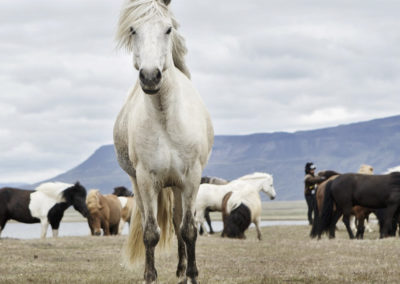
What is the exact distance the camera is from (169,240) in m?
7.47

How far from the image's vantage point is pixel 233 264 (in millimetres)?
9008

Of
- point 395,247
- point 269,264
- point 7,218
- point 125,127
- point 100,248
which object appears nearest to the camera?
point 125,127

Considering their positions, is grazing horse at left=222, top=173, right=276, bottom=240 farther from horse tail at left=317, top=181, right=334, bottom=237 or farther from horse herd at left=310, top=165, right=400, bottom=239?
horse tail at left=317, top=181, right=334, bottom=237

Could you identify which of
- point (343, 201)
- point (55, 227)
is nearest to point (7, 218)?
point (55, 227)

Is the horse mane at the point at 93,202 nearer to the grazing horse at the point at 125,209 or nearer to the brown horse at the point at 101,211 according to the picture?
the brown horse at the point at 101,211

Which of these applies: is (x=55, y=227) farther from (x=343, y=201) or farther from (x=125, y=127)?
(x=125, y=127)

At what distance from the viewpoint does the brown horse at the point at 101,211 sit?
19.3 m

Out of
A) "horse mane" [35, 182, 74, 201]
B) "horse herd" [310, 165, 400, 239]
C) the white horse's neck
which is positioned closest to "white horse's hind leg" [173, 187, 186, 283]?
the white horse's neck

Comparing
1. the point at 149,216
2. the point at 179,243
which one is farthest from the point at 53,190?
the point at 149,216

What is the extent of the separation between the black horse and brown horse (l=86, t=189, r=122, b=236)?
7818mm

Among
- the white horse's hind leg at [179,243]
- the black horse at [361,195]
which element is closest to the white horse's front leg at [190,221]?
the white horse's hind leg at [179,243]

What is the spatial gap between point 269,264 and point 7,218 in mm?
12333

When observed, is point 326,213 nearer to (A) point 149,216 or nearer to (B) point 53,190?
(B) point 53,190

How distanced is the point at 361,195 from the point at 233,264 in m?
7.21
